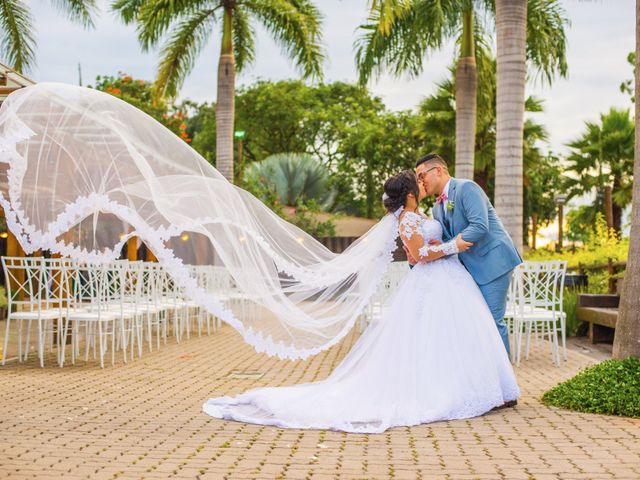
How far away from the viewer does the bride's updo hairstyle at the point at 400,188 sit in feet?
22.8

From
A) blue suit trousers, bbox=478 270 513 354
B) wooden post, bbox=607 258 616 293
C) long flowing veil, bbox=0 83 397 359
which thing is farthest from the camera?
wooden post, bbox=607 258 616 293

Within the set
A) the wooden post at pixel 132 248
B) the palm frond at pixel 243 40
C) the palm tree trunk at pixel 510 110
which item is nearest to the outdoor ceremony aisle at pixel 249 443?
the palm tree trunk at pixel 510 110

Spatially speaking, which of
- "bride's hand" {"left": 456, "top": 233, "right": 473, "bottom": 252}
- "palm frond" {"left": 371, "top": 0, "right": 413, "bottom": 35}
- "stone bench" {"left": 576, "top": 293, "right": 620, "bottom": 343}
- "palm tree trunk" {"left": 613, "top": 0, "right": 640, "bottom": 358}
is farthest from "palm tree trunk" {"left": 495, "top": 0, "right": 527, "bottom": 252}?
"bride's hand" {"left": 456, "top": 233, "right": 473, "bottom": 252}

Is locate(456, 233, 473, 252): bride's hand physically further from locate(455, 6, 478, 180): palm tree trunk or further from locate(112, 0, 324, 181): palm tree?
locate(112, 0, 324, 181): palm tree

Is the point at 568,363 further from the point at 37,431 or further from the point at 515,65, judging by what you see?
the point at 37,431

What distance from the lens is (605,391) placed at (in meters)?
6.93

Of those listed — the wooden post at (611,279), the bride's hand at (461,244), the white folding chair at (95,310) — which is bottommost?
the white folding chair at (95,310)

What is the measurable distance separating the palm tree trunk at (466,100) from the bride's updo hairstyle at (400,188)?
1061cm

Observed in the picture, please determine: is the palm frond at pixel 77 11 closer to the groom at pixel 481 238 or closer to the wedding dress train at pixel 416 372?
the groom at pixel 481 238

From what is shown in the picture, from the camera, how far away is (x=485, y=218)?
7043 mm

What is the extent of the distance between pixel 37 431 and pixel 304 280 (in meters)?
2.42

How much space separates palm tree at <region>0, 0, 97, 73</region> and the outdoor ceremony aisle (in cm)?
1369

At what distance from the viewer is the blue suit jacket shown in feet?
23.1

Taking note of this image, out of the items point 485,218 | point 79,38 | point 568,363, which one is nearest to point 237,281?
point 485,218
